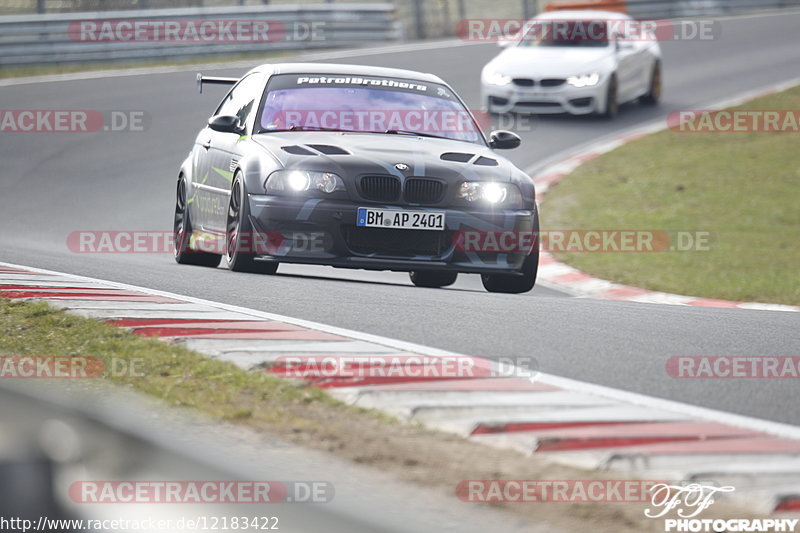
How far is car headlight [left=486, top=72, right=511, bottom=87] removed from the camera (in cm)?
1745

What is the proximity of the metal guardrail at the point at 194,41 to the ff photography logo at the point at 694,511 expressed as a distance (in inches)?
759

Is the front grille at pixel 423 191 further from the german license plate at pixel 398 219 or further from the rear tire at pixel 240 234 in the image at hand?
the rear tire at pixel 240 234

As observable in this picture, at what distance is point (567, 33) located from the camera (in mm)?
18609

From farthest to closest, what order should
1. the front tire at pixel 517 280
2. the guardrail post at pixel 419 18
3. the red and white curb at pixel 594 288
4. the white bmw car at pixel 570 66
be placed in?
the guardrail post at pixel 419 18, the white bmw car at pixel 570 66, the red and white curb at pixel 594 288, the front tire at pixel 517 280

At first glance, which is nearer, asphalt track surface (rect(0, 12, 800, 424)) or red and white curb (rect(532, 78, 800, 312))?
asphalt track surface (rect(0, 12, 800, 424))

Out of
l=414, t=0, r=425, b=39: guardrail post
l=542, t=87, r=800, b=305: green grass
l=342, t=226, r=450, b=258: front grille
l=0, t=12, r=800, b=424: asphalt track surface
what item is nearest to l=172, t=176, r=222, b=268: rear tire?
l=0, t=12, r=800, b=424: asphalt track surface

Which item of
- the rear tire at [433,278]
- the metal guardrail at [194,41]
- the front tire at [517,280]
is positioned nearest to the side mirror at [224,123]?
the rear tire at [433,278]

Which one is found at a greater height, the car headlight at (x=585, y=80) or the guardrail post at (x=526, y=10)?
the car headlight at (x=585, y=80)

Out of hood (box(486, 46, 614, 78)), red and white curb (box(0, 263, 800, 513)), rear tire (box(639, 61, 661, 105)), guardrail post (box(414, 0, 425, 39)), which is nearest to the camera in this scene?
red and white curb (box(0, 263, 800, 513))

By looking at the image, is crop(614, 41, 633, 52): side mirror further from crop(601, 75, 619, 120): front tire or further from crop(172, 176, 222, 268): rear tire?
crop(172, 176, 222, 268): rear tire

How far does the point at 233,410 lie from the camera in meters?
4.32

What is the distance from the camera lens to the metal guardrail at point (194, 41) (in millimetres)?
20891

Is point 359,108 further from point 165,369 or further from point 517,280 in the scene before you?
point 165,369

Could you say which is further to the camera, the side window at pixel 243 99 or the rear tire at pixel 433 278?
the rear tire at pixel 433 278
